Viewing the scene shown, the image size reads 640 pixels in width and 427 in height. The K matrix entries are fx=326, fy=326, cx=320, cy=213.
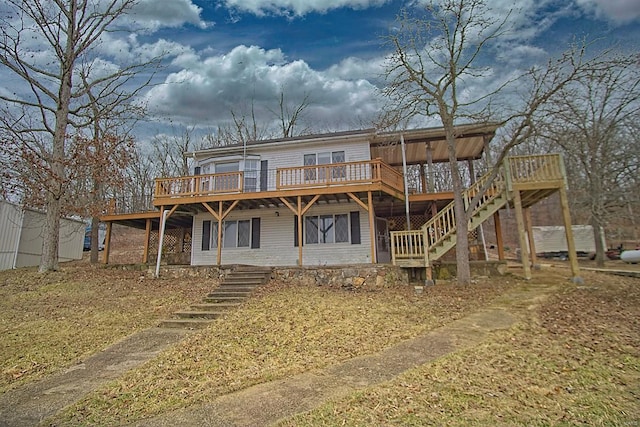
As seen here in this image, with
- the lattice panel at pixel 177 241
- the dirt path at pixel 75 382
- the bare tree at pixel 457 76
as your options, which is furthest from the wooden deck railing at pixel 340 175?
the dirt path at pixel 75 382

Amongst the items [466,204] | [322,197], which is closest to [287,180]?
[322,197]

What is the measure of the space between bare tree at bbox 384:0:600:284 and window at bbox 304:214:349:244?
179 inches

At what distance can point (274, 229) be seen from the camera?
14.7 m

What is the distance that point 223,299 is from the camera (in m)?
9.35

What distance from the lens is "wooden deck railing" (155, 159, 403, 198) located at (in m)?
12.9

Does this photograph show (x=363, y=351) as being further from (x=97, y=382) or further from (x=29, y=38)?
(x=29, y=38)

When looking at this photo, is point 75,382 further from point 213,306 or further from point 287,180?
point 287,180

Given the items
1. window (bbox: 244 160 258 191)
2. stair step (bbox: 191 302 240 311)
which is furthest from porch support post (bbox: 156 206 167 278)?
stair step (bbox: 191 302 240 311)

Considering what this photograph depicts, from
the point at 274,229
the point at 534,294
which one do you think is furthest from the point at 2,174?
the point at 534,294

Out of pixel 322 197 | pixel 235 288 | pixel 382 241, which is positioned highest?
pixel 322 197

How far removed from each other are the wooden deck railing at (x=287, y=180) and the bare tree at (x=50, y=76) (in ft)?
14.4

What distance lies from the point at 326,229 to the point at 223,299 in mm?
6027

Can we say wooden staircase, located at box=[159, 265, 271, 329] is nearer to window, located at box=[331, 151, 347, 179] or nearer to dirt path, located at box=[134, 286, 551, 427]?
dirt path, located at box=[134, 286, 551, 427]

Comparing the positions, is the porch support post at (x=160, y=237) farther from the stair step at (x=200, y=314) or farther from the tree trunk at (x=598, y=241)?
the tree trunk at (x=598, y=241)
